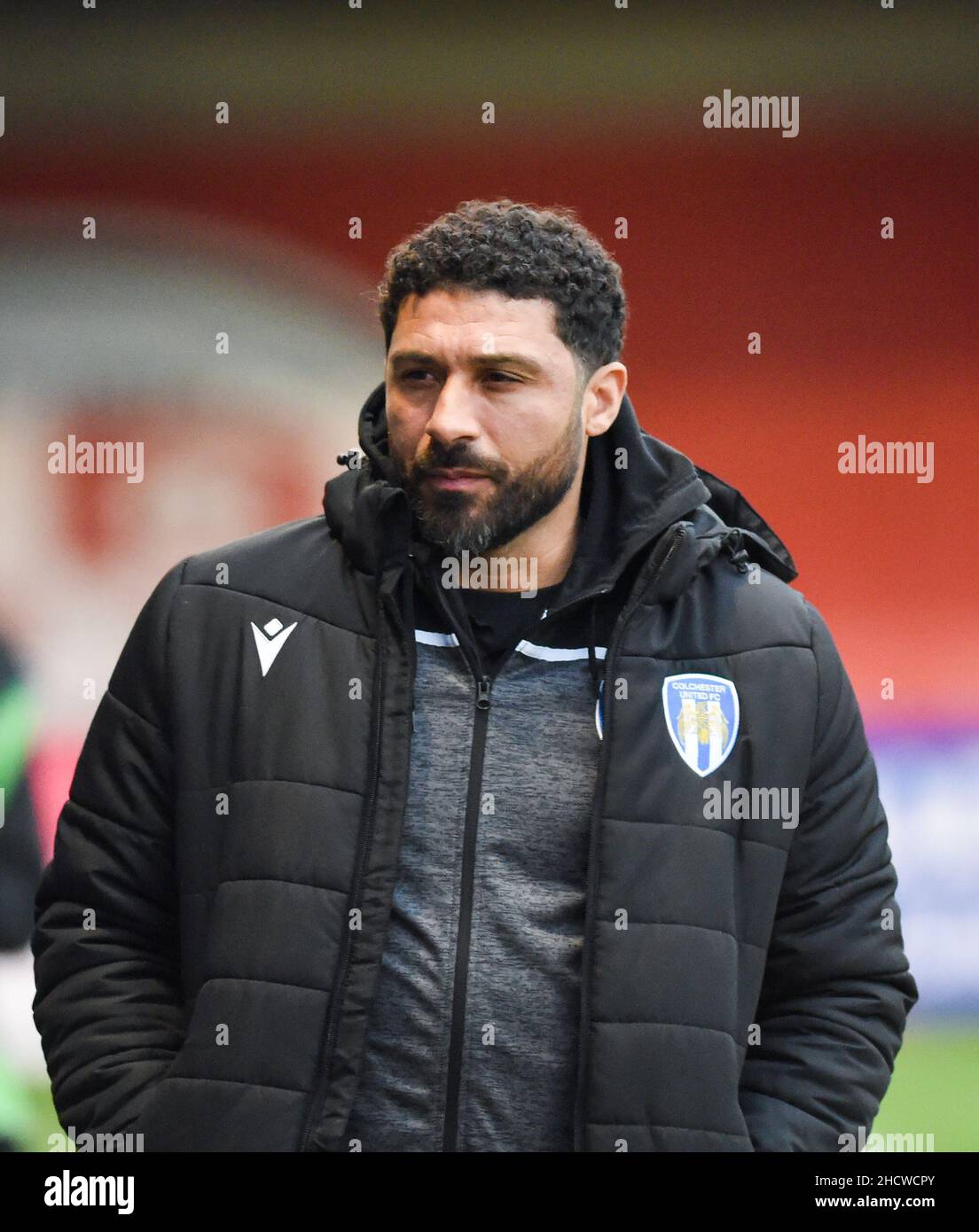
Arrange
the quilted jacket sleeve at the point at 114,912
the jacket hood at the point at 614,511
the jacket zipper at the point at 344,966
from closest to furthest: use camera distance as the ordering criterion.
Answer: the jacket zipper at the point at 344,966 < the quilted jacket sleeve at the point at 114,912 < the jacket hood at the point at 614,511

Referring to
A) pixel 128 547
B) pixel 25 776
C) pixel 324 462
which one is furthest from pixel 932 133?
pixel 25 776

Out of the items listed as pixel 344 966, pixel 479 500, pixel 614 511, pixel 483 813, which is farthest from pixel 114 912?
pixel 614 511

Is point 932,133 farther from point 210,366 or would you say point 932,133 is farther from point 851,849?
point 851,849

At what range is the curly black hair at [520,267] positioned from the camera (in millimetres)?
1539

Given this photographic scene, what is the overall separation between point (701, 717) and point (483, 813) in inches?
9.7

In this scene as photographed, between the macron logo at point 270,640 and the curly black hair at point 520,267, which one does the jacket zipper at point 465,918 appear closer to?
the macron logo at point 270,640

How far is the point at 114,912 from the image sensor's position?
1489 millimetres

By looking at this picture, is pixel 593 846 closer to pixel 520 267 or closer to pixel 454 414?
pixel 454 414

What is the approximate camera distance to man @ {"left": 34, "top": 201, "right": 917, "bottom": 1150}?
139cm

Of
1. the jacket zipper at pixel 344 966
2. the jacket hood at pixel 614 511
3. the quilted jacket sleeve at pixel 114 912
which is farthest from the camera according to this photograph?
the jacket hood at pixel 614 511

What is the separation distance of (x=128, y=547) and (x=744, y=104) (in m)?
1.54

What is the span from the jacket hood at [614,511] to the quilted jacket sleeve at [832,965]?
0.54 feet

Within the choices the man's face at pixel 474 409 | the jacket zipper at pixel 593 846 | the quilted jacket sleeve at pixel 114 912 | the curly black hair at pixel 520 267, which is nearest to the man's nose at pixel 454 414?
the man's face at pixel 474 409

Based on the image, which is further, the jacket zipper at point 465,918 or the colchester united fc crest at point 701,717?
the colchester united fc crest at point 701,717
